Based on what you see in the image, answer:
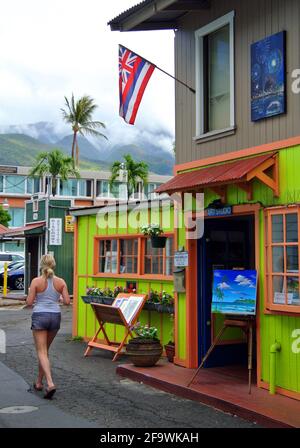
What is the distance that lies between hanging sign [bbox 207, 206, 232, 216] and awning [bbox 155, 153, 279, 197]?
0.23m

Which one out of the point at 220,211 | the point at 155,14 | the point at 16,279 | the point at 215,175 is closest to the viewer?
the point at 215,175

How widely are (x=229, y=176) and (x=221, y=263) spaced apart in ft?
7.32

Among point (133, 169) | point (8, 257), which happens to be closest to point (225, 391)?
point (8, 257)

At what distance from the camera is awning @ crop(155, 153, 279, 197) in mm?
7871

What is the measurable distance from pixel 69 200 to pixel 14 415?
59.9 ft

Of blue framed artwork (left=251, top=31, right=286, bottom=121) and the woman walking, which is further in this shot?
the woman walking

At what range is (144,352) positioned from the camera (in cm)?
970

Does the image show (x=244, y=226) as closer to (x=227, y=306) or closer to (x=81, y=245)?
(x=227, y=306)

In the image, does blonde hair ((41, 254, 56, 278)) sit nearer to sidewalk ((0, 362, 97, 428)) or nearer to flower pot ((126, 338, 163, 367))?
sidewalk ((0, 362, 97, 428))

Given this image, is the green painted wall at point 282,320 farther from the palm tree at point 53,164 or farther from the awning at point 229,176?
the palm tree at point 53,164

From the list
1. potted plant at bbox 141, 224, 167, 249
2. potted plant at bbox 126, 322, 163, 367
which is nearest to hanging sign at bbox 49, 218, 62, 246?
potted plant at bbox 141, 224, 167, 249

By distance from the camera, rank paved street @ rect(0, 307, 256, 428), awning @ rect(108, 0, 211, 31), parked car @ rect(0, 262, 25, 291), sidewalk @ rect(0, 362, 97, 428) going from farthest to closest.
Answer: parked car @ rect(0, 262, 25, 291) < awning @ rect(108, 0, 211, 31) < paved street @ rect(0, 307, 256, 428) < sidewalk @ rect(0, 362, 97, 428)

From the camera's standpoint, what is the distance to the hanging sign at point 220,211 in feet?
29.2

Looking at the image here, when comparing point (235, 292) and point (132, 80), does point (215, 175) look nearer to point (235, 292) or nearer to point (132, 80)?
point (235, 292)
